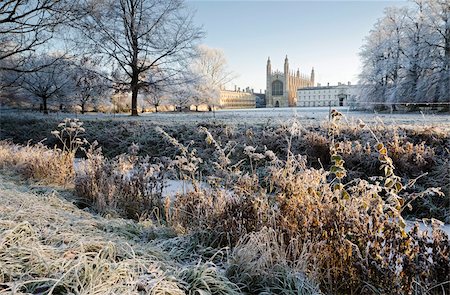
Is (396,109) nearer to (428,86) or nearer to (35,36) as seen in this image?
(428,86)

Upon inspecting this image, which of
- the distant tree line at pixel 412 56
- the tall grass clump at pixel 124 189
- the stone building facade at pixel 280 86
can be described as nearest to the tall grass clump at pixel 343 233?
the tall grass clump at pixel 124 189

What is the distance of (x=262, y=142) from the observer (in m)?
8.41

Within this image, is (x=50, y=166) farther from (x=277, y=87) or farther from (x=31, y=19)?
(x=277, y=87)

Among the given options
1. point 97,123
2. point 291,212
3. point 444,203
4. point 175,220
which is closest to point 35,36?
point 97,123

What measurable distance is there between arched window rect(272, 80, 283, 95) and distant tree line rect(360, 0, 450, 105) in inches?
2605

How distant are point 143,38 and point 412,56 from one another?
19.9 metres

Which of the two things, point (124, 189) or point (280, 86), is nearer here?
point (124, 189)

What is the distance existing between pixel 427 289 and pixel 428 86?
24.3 metres

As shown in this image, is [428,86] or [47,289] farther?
[428,86]

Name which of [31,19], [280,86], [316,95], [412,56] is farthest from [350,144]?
[280,86]

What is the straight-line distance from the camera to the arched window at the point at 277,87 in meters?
97.8

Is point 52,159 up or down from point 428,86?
down

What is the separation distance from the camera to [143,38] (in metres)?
17.1

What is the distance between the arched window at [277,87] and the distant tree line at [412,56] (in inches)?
2605
